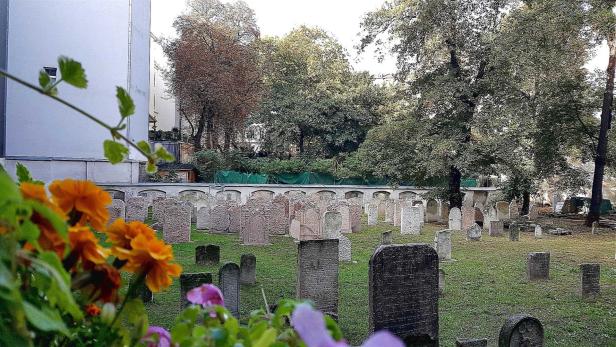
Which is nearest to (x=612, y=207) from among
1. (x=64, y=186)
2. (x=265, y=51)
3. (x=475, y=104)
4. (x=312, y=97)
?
(x=475, y=104)

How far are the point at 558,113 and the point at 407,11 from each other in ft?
22.6

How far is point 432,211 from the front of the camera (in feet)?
66.6

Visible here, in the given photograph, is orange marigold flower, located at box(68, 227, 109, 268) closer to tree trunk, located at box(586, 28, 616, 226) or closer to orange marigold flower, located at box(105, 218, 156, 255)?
orange marigold flower, located at box(105, 218, 156, 255)

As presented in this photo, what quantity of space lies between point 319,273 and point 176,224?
23.2ft

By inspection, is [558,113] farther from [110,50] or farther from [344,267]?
[110,50]

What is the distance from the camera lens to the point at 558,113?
19.5m

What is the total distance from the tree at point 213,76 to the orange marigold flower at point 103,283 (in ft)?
111

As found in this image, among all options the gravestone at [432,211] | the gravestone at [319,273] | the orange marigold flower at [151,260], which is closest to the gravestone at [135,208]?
the gravestone at [319,273]

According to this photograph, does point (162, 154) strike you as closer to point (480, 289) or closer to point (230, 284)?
point (230, 284)

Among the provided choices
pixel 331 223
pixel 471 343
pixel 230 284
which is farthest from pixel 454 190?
pixel 471 343

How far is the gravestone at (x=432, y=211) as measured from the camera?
Answer: 2019 cm

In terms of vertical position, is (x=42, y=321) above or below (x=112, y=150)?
below

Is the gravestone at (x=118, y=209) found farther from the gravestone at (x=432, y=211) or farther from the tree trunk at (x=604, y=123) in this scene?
the tree trunk at (x=604, y=123)

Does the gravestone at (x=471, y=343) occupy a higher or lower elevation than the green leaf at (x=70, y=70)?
lower
